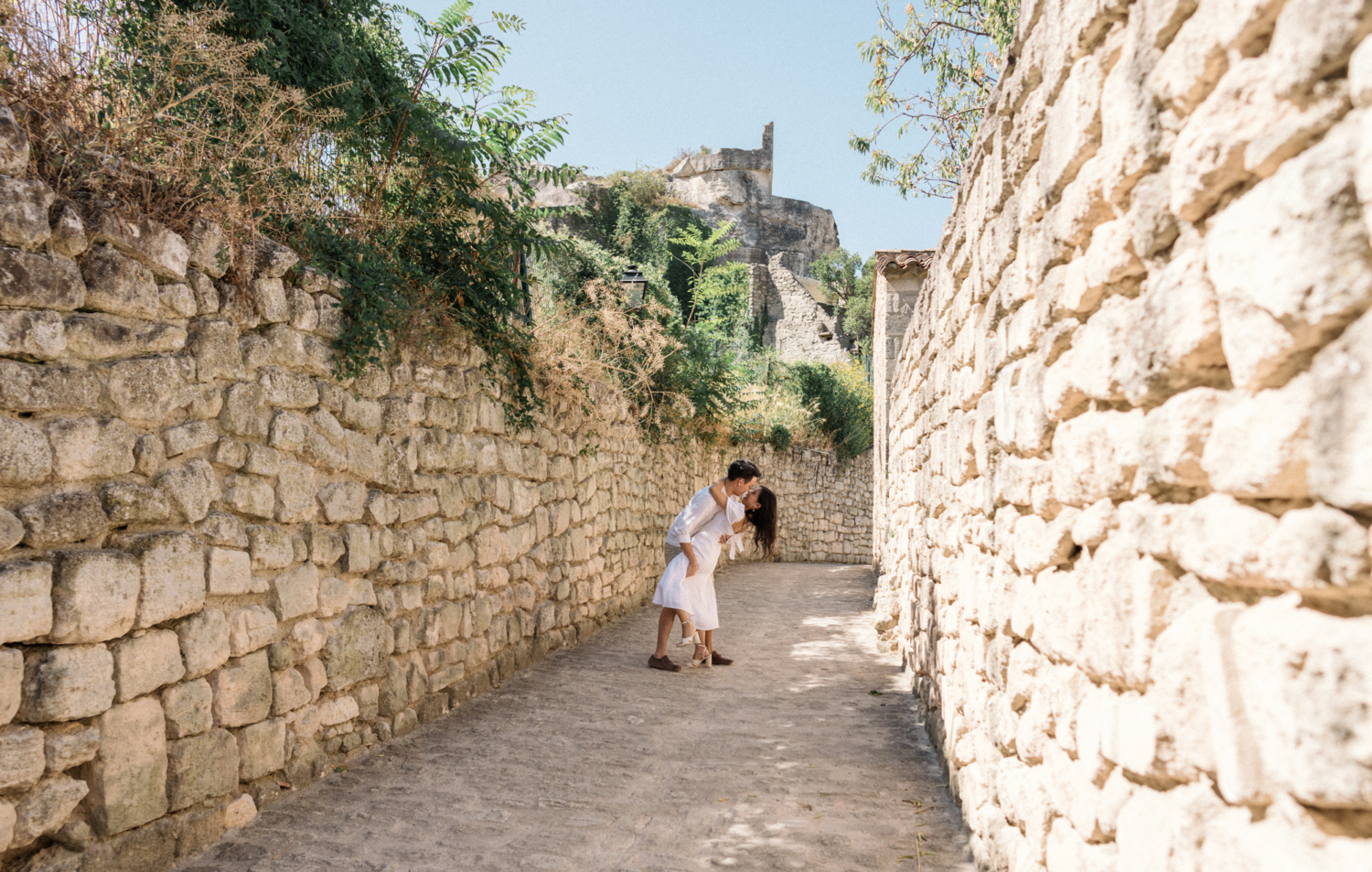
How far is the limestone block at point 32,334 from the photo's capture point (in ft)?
7.33

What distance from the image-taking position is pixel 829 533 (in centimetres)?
1650

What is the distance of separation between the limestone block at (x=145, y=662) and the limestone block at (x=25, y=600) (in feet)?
0.83

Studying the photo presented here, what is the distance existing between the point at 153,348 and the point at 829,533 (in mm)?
14764

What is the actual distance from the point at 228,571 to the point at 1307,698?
3054 millimetres

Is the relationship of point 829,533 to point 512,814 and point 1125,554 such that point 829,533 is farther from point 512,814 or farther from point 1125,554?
point 1125,554

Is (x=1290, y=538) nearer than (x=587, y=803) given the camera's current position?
Yes

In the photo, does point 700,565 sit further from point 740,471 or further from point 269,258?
point 269,258

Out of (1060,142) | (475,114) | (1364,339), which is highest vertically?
(475,114)

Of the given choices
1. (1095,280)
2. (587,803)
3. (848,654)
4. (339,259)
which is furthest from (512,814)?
(848,654)

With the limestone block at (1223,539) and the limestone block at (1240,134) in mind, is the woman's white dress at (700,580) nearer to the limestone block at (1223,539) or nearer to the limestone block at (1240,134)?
the limestone block at (1223,539)

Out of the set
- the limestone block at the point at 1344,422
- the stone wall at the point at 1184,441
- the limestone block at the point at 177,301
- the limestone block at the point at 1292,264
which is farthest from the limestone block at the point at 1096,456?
the limestone block at the point at 177,301

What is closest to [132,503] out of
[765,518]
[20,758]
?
[20,758]

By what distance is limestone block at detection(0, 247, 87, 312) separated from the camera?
88.0 inches

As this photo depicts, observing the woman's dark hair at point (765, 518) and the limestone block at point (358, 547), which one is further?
the woman's dark hair at point (765, 518)
